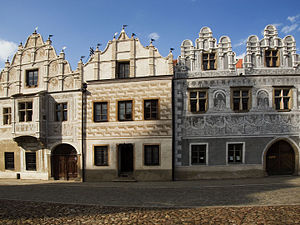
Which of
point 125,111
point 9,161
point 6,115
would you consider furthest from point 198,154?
point 6,115

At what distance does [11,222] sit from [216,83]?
14.6m

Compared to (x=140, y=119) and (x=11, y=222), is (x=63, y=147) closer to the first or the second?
(x=140, y=119)

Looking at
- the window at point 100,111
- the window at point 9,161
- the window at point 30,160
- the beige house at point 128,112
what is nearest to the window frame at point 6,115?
the window at point 9,161

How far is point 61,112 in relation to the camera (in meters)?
17.8

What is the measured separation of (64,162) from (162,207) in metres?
12.0

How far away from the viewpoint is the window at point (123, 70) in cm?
1722

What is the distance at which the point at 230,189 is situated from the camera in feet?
38.1

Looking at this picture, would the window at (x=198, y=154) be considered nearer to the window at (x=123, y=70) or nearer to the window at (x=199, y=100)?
the window at (x=199, y=100)

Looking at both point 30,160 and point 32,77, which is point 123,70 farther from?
point 30,160

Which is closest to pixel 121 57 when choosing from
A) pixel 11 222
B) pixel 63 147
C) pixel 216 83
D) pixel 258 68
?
pixel 216 83

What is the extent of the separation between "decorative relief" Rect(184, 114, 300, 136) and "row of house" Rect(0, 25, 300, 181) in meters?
0.07

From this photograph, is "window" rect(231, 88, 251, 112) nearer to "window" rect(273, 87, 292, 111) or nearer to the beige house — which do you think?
"window" rect(273, 87, 292, 111)

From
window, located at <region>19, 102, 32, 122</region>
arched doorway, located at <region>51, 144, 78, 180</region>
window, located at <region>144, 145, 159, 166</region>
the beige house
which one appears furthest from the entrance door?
window, located at <region>19, 102, 32, 122</region>

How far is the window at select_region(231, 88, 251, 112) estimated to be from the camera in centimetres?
1597
